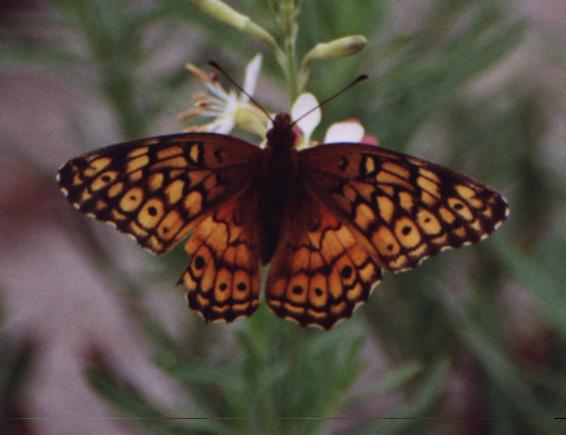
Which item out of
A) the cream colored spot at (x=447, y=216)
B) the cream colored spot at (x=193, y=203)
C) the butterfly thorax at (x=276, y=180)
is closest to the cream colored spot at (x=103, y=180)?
the cream colored spot at (x=193, y=203)

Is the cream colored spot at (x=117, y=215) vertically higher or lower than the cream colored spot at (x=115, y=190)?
lower

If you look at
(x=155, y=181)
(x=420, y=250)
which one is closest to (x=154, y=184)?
(x=155, y=181)

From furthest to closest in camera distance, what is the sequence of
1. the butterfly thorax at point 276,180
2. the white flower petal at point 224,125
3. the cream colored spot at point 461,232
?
the white flower petal at point 224,125
the butterfly thorax at point 276,180
the cream colored spot at point 461,232

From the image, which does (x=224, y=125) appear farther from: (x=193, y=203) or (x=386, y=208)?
(x=386, y=208)

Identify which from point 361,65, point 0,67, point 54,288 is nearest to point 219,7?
point 361,65

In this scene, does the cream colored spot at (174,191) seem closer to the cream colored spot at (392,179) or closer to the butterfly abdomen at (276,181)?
the butterfly abdomen at (276,181)

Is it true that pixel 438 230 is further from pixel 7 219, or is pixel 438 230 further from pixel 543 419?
pixel 7 219

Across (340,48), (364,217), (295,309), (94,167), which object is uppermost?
(340,48)
